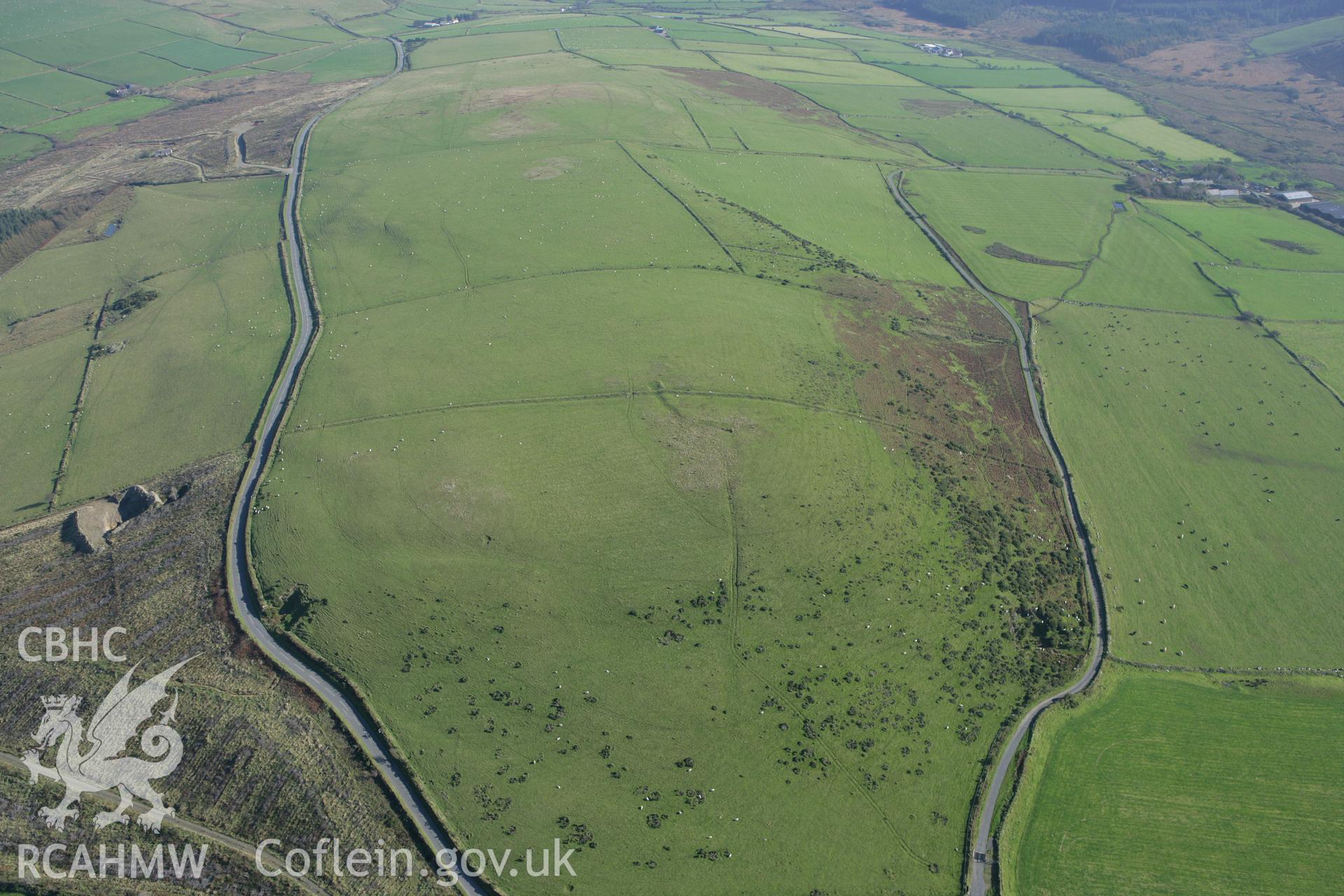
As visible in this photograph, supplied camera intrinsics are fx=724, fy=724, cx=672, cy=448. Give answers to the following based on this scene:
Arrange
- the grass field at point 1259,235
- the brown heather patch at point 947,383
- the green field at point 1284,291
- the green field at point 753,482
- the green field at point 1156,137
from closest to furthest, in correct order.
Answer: the green field at point 753,482
the brown heather patch at point 947,383
the green field at point 1284,291
the grass field at point 1259,235
the green field at point 1156,137

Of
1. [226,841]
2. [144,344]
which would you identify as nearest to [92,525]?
[226,841]

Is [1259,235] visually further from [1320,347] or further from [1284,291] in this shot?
[1320,347]

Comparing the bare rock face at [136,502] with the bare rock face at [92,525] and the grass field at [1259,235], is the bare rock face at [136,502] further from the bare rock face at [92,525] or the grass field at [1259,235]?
the grass field at [1259,235]

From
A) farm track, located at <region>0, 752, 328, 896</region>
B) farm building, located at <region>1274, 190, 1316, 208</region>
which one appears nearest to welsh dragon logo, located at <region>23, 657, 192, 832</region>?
farm track, located at <region>0, 752, 328, 896</region>

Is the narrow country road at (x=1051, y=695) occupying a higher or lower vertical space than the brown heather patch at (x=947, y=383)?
lower

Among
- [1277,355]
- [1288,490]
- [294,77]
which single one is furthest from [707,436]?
[294,77]

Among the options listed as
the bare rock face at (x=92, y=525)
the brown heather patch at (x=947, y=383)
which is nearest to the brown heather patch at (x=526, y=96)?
the brown heather patch at (x=947, y=383)
